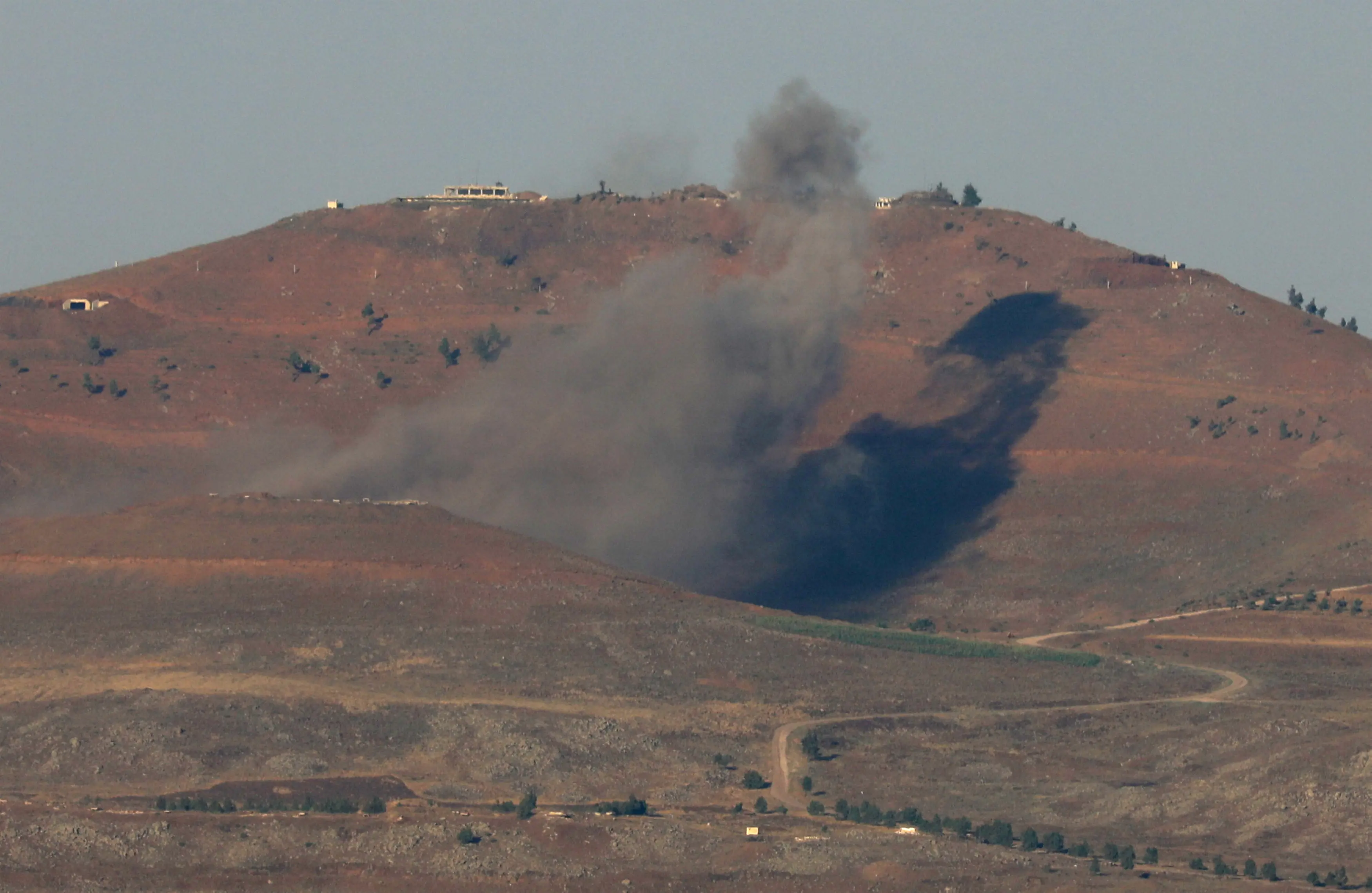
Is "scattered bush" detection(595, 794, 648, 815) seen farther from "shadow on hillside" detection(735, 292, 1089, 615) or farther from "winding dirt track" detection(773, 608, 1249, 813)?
"shadow on hillside" detection(735, 292, 1089, 615)

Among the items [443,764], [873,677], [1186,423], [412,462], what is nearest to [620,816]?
[443,764]

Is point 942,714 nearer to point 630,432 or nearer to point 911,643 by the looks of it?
point 911,643

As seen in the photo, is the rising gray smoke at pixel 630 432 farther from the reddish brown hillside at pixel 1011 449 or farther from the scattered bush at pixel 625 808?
the scattered bush at pixel 625 808

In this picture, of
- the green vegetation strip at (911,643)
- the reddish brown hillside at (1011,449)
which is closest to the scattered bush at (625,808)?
the green vegetation strip at (911,643)

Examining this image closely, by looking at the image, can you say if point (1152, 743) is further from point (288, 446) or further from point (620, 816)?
point (288, 446)

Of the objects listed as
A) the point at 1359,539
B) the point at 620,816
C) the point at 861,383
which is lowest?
the point at 620,816

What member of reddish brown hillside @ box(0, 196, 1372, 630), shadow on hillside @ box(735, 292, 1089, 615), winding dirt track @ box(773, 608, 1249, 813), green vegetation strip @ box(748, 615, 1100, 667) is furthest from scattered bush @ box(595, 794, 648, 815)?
reddish brown hillside @ box(0, 196, 1372, 630)

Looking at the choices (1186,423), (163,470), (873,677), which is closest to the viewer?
(873,677)

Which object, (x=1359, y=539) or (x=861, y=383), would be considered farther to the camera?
(x=861, y=383)
